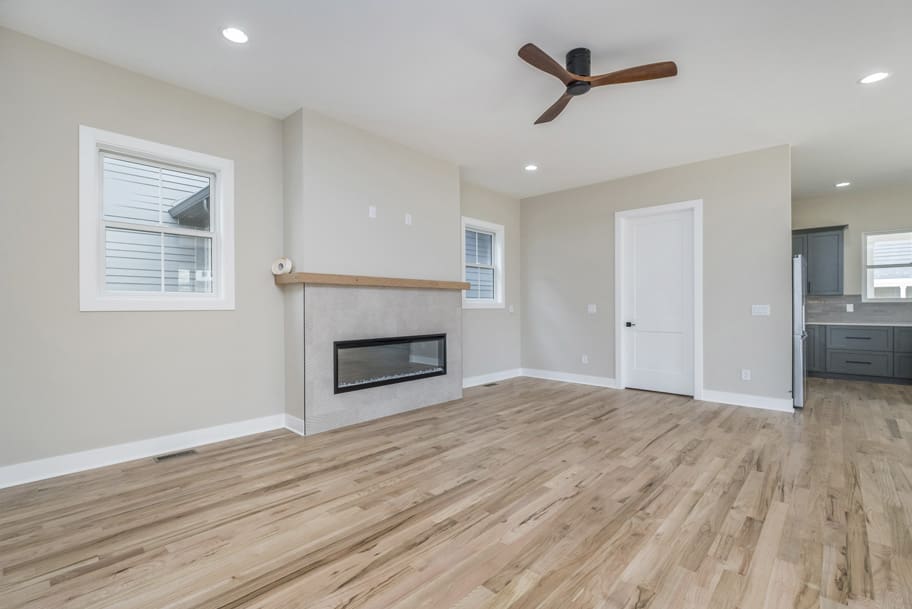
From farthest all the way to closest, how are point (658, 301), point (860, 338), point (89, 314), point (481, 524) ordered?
point (860, 338) < point (658, 301) < point (89, 314) < point (481, 524)

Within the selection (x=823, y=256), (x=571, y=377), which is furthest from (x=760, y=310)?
A: (x=823, y=256)

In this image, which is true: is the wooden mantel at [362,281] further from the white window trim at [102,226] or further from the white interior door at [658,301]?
the white interior door at [658,301]

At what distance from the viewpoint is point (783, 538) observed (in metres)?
2.00

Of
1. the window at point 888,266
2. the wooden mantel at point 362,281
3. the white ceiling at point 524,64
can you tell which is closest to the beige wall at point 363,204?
the wooden mantel at point 362,281

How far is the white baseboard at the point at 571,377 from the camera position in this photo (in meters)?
5.64

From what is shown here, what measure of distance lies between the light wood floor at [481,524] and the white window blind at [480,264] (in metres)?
2.81

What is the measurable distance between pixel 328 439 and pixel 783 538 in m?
3.04

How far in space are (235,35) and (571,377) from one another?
17.6 feet

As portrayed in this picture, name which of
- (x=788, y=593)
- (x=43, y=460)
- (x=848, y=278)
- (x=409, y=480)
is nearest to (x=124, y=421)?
(x=43, y=460)

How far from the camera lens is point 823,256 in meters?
6.30

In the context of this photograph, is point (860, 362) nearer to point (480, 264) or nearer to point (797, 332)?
point (797, 332)

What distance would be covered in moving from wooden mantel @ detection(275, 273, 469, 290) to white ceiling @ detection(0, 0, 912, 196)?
147 centimetres

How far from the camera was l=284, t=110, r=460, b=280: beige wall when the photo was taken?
367 centimetres

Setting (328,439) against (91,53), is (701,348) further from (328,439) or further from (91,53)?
(91,53)
